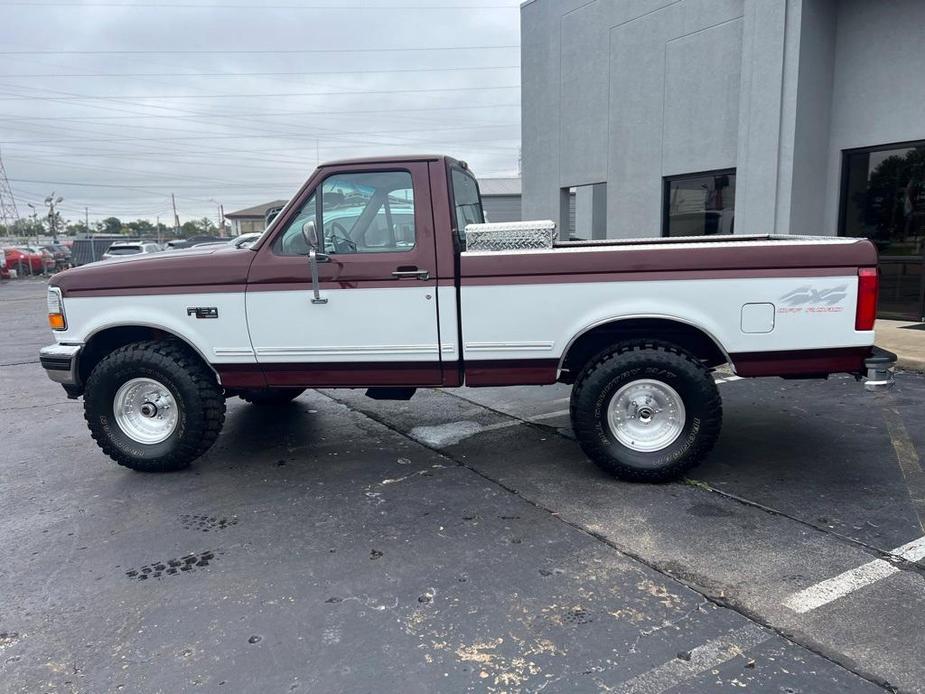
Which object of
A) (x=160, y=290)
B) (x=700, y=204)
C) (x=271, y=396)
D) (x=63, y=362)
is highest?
(x=700, y=204)

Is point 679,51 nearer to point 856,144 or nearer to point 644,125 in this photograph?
point 644,125

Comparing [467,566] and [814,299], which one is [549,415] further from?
[467,566]

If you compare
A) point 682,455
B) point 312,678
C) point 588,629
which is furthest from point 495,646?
point 682,455

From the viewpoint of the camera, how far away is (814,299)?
432 centimetres

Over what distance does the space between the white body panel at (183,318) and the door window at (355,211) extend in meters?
0.58

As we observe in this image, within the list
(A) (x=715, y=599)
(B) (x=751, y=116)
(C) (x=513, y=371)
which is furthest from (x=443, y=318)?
(B) (x=751, y=116)

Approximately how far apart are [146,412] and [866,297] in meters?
4.97

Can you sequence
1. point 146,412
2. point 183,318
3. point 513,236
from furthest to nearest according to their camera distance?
point 146,412, point 183,318, point 513,236

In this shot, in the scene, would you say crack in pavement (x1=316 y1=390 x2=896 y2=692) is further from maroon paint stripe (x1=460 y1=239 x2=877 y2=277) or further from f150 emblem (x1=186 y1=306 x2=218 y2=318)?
f150 emblem (x1=186 y1=306 x2=218 y2=318)

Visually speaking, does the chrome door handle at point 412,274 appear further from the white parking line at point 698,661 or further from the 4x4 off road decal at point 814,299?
the white parking line at point 698,661

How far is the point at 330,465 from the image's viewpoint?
5242 millimetres

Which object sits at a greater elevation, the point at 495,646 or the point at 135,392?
the point at 135,392

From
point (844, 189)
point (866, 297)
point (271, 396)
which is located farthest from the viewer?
point (844, 189)

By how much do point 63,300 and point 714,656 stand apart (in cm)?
475
